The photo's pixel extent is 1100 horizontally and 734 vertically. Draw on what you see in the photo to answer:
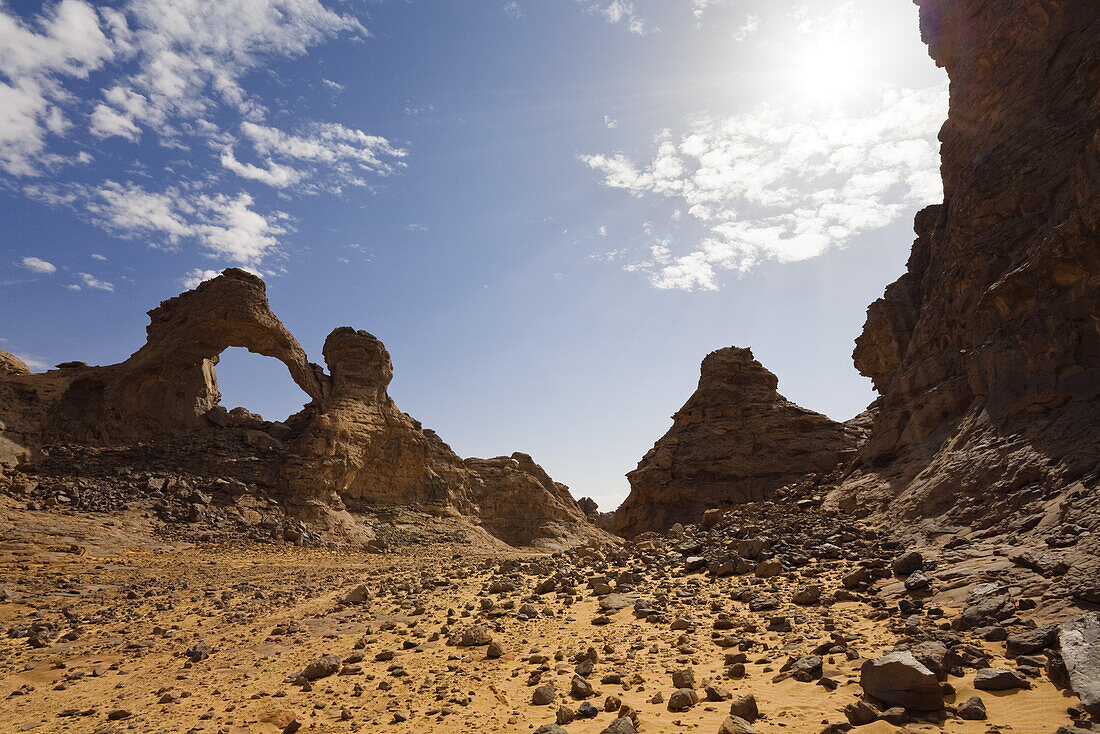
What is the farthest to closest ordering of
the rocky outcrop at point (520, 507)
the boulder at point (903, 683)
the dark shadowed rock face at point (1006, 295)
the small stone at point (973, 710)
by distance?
the rocky outcrop at point (520, 507)
the dark shadowed rock face at point (1006, 295)
the boulder at point (903, 683)
the small stone at point (973, 710)

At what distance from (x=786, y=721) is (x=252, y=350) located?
35.2m

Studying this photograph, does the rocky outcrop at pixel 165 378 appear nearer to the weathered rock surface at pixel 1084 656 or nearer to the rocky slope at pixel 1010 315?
the rocky slope at pixel 1010 315

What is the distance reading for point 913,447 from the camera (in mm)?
16375

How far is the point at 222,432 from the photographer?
30.9 meters

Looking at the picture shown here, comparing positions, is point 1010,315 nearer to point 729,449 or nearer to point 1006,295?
point 1006,295

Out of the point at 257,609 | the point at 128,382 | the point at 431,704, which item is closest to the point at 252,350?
the point at 128,382

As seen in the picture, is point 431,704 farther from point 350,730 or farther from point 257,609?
point 257,609

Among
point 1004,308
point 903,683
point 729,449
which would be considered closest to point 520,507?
point 729,449

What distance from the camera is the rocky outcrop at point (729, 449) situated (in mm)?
31844

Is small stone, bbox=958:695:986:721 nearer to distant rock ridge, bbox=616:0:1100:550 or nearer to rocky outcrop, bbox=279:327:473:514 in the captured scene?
distant rock ridge, bbox=616:0:1100:550

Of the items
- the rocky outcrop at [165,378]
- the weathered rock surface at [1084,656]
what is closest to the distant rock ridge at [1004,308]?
the weathered rock surface at [1084,656]

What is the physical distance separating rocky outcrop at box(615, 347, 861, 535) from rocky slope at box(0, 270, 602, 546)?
13626mm

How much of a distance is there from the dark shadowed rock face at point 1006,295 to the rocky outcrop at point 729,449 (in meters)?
12.8

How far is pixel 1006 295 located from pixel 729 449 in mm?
20516
